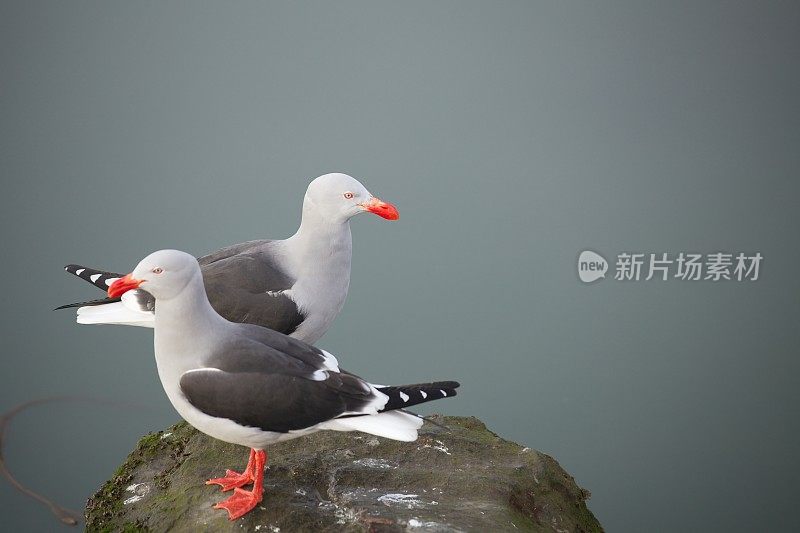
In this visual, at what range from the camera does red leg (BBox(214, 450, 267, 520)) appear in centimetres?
406

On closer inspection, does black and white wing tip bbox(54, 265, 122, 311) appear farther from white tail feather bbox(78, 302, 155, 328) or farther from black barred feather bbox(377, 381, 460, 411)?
black barred feather bbox(377, 381, 460, 411)

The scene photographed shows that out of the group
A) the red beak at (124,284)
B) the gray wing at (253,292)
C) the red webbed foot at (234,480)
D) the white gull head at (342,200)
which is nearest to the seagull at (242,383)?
the red beak at (124,284)

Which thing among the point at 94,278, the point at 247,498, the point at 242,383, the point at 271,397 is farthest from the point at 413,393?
the point at 94,278

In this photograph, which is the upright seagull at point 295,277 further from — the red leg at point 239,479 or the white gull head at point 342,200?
the red leg at point 239,479

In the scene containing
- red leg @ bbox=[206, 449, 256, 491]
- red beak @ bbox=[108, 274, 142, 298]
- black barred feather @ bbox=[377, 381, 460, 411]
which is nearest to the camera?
red beak @ bbox=[108, 274, 142, 298]

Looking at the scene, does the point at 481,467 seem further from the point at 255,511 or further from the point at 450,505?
the point at 255,511

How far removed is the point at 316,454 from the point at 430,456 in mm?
576

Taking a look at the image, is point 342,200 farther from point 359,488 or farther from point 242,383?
point 359,488

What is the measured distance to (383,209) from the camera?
4.59 meters

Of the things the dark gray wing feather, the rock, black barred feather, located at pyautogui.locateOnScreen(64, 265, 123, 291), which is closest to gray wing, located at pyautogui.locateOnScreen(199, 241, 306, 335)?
black barred feather, located at pyautogui.locateOnScreen(64, 265, 123, 291)

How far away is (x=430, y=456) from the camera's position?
4719mm

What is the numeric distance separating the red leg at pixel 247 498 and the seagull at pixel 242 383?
0.03 ft

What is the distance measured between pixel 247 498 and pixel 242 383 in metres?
0.59

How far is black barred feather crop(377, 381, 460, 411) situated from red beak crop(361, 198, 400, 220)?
95cm
